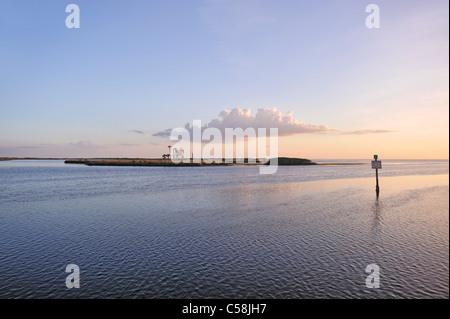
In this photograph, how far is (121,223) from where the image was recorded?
87.5 feet

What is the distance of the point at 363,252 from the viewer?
17578 mm

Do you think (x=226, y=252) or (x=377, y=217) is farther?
(x=377, y=217)

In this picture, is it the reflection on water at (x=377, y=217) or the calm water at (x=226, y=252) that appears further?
the reflection on water at (x=377, y=217)

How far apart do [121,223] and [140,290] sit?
50.4 ft

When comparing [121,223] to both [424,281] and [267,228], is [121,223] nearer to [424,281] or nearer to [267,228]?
[267,228]

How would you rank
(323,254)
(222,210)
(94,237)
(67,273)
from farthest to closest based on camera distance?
(222,210) < (94,237) < (323,254) < (67,273)

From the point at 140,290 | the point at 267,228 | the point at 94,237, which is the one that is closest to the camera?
the point at 140,290

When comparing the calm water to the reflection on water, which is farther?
the reflection on water

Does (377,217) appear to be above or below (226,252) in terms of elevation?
below

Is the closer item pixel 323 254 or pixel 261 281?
pixel 261 281
